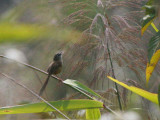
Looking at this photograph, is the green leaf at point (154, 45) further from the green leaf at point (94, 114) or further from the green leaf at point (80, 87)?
the green leaf at point (94, 114)

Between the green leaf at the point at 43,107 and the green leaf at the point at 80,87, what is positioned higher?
the green leaf at the point at 80,87

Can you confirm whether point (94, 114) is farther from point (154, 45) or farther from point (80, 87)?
point (154, 45)

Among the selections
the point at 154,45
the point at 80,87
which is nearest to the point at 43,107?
the point at 80,87

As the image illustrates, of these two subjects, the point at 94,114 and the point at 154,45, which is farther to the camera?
the point at 94,114

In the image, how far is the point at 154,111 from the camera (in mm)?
1562

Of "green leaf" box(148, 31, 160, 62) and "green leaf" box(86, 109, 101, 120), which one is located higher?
"green leaf" box(148, 31, 160, 62)

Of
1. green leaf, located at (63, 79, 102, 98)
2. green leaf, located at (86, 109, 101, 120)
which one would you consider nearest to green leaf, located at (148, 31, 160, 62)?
green leaf, located at (63, 79, 102, 98)

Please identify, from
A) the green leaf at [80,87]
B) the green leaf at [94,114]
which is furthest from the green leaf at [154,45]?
the green leaf at [94,114]

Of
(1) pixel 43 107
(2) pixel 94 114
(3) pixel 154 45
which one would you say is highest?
(3) pixel 154 45

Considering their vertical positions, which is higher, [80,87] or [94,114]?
[80,87]

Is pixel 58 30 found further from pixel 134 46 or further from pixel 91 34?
pixel 134 46

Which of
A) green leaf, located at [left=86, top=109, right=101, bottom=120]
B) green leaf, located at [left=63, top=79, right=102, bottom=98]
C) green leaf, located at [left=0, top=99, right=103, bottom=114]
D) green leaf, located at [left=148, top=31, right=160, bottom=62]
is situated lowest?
green leaf, located at [left=86, top=109, right=101, bottom=120]

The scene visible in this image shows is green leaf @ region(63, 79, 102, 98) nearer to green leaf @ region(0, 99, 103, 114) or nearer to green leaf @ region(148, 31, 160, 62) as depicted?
green leaf @ region(0, 99, 103, 114)

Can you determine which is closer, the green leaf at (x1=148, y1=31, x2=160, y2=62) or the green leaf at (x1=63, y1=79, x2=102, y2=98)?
the green leaf at (x1=148, y1=31, x2=160, y2=62)
